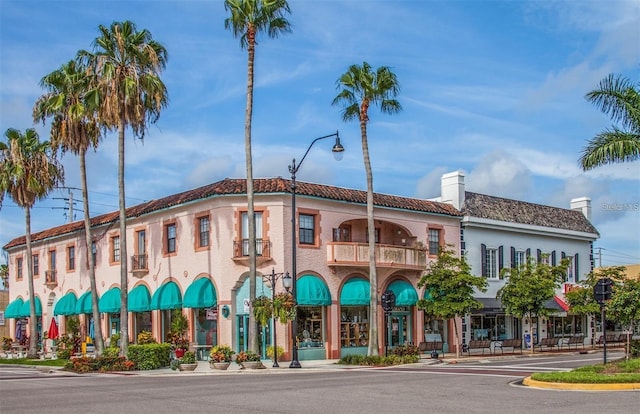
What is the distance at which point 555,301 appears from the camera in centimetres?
4994

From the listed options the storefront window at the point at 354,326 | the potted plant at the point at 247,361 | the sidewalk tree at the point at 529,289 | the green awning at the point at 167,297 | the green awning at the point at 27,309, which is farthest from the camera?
the green awning at the point at 27,309

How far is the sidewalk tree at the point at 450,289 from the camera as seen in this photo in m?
39.5

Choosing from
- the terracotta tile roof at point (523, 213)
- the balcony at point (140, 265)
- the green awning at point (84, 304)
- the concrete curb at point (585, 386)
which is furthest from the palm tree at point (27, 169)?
the concrete curb at point (585, 386)

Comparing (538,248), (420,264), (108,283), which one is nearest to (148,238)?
(108,283)

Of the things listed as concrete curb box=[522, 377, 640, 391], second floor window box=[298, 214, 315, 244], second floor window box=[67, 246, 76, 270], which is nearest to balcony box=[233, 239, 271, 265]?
second floor window box=[298, 214, 315, 244]

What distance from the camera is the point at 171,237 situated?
42.1 m

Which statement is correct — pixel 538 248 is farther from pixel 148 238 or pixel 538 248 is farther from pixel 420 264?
pixel 148 238

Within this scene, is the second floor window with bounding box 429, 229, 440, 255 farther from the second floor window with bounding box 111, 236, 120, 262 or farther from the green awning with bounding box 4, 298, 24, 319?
the green awning with bounding box 4, 298, 24, 319

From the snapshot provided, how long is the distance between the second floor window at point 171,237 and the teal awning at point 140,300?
2817 millimetres

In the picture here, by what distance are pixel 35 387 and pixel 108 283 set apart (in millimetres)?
23719

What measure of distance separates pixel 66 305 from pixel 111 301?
21.9ft

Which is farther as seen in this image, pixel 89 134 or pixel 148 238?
pixel 148 238

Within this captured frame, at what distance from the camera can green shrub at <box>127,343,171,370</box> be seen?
32.8m

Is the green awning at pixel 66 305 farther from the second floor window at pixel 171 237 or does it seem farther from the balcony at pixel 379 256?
the balcony at pixel 379 256
